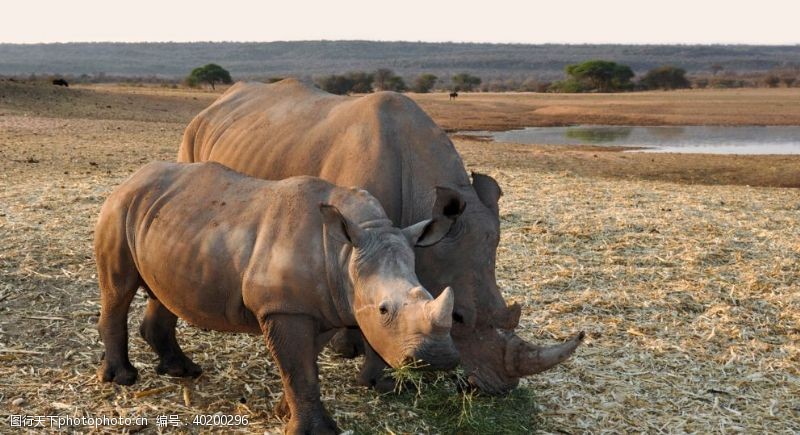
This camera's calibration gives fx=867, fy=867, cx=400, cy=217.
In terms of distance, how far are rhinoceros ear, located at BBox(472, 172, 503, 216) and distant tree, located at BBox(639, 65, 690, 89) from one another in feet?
235

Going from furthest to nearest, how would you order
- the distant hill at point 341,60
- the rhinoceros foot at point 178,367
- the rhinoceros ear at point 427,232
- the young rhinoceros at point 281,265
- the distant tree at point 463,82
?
the distant hill at point 341,60
the distant tree at point 463,82
the rhinoceros foot at point 178,367
the rhinoceros ear at point 427,232
the young rhinoceros at point 281,265

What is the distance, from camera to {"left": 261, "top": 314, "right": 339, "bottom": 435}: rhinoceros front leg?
4871 millimetres

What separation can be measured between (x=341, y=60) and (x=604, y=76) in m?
115

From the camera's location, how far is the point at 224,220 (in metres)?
5.20

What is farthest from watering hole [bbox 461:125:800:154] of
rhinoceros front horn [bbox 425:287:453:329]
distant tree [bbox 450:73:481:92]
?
distant tree [bbox 450:73:481:92]

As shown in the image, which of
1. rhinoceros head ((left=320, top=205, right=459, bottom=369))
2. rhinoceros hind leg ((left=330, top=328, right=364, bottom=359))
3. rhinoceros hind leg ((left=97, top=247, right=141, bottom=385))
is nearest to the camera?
rhinoceros head ((left=320, top=205, right=459, bottom=369))

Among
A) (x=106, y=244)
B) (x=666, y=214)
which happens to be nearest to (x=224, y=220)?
(x=106, y=244)

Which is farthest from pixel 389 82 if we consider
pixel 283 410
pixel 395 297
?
pixel 395 297

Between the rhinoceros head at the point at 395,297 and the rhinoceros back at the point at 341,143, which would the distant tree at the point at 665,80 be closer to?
the rhinoceros back at the point at 341,143

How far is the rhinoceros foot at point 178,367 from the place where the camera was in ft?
19.8

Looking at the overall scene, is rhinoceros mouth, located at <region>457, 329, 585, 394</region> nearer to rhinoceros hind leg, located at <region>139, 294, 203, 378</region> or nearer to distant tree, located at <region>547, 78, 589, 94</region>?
rhinoceros hind leg, located at <region>139, 294, 203, 378</region>

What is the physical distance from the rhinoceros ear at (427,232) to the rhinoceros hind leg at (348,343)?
1923 millimetres

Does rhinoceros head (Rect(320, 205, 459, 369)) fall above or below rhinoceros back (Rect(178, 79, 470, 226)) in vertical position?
below

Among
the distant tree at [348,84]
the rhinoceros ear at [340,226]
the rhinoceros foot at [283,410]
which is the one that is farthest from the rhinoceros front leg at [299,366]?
the distant tree at [348,84]
